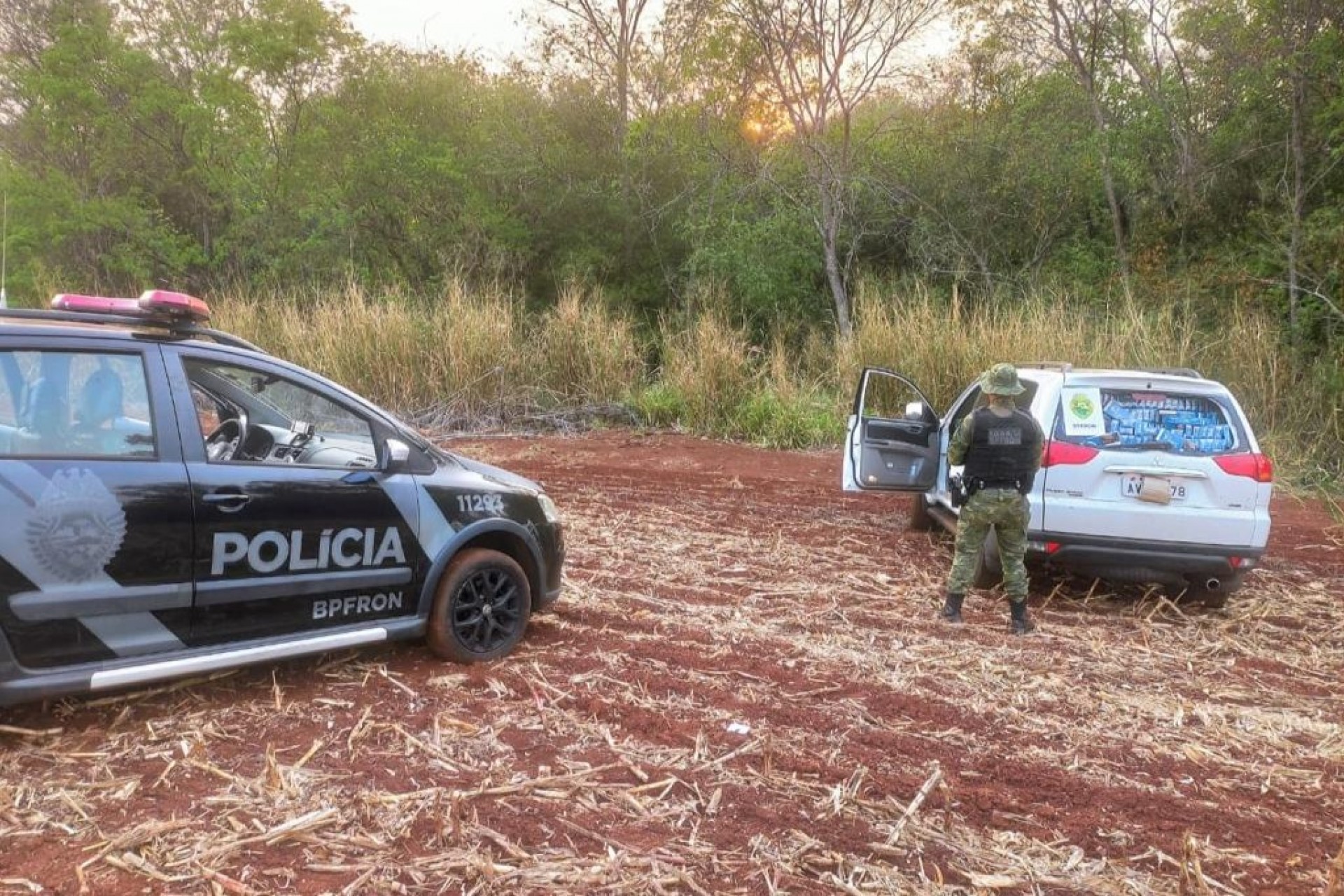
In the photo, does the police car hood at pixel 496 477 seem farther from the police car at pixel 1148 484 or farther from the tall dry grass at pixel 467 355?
the tall dry grass at pixel 467 355

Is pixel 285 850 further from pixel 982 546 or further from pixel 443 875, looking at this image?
pixel 982 546

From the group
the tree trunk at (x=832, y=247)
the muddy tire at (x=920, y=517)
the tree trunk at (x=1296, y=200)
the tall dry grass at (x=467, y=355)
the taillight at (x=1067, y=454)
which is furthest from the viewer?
the tree trunk at (x=832, y=247)

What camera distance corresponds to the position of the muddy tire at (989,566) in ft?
20.0

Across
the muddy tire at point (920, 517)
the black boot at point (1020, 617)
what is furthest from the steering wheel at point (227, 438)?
the muddy tire at point (920, 517)

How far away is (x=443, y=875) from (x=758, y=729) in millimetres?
1597

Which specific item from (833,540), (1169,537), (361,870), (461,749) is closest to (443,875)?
(361,870)

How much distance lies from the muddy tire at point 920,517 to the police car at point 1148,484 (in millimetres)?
1919

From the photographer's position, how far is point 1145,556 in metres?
5.77

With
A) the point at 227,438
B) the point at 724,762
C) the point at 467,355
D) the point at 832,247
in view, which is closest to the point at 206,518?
the point at 227,438

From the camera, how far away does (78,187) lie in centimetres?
2314

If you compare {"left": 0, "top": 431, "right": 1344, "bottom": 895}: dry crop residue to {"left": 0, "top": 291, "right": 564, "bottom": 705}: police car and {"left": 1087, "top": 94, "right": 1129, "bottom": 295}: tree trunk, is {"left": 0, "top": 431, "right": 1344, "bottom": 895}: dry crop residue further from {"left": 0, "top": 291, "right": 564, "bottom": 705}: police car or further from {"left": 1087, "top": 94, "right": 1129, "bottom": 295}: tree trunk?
→ {"left": 1087, "top": 94, "right": 1129, "bottom": 295}: tree trunk

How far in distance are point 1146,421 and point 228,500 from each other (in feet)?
18.2

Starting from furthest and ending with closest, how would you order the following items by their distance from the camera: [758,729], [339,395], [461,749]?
1. [339,395]
2. [758,729]
3. [461,749]

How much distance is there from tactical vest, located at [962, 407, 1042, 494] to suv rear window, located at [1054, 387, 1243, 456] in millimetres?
471
